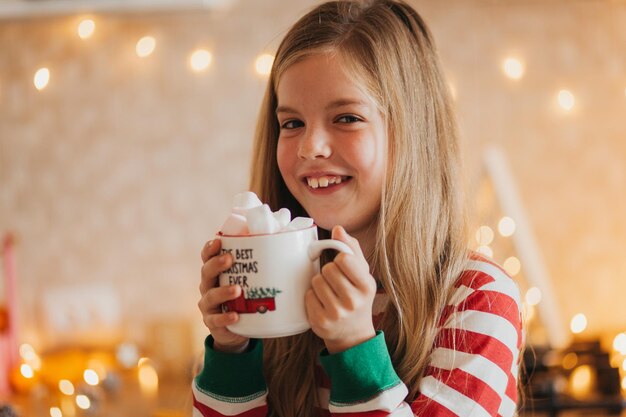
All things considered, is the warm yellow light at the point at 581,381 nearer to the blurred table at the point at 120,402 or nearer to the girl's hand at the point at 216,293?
the blurred table at the point at 120,402

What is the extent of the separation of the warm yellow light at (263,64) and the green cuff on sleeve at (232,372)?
0.92 meters

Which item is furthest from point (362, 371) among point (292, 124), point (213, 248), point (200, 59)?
point (200, 59)

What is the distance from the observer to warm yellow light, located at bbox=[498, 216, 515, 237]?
146 centimetres

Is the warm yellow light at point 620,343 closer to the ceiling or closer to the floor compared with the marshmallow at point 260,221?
closer to the floor

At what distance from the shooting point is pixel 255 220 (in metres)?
0.68

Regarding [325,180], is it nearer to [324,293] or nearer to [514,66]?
[324,293]

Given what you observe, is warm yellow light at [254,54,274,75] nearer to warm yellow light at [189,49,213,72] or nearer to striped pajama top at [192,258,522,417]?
warm yellow light at [189,49,213,72]

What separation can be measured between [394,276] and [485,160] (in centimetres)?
73

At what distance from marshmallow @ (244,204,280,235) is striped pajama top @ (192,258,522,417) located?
0.13 m

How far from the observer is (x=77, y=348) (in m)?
1.70

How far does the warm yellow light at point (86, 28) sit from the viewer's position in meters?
1.64

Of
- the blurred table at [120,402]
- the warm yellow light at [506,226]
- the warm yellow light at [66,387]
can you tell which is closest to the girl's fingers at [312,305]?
the blurred table at [120,402]

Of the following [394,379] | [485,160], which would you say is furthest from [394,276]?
[485,160]

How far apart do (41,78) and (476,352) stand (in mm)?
1196
